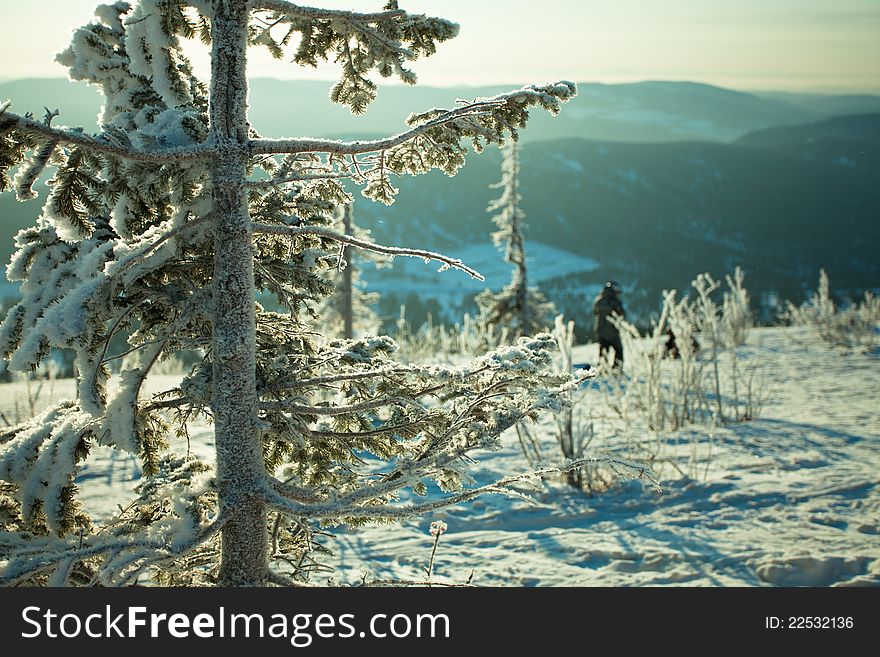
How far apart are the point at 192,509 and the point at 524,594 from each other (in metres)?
1.36

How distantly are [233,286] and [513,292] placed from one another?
1632 centimetres

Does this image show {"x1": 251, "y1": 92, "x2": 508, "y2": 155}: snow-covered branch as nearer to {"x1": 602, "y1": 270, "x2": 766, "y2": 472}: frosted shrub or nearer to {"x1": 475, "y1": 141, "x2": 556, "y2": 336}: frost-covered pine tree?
{"x1": 602, "y1": 270, "x2": 766, "y2": 472}: frosted shrub

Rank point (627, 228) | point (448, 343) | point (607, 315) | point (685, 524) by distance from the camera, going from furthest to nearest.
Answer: point (627, 228), point (448, 343), point (607, 315), point (685, 524)

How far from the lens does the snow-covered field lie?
4.34 metres

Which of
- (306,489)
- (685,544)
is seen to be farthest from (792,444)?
(306,489)

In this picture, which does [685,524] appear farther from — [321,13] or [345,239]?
[321,13]

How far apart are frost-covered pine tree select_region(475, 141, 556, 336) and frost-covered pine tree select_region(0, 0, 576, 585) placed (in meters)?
14.3

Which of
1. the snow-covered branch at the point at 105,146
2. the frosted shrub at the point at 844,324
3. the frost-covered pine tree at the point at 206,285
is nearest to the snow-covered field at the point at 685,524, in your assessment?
the frost-covered pine tree at the point at 206,285

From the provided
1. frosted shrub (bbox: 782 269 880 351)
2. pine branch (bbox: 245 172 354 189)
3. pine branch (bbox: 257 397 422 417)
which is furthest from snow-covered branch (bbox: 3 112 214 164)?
frosted shrub (bbox: 782 269 880 351)

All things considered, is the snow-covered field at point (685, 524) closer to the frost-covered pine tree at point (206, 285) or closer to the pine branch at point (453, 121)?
the frost-covered pine tree at point (206, 285)

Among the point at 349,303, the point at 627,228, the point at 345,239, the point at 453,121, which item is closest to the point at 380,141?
the point at 453,121

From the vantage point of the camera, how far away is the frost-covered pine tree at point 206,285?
2.37 m

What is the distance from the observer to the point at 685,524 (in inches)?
200

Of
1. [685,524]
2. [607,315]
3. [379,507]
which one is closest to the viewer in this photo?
[379,507]
